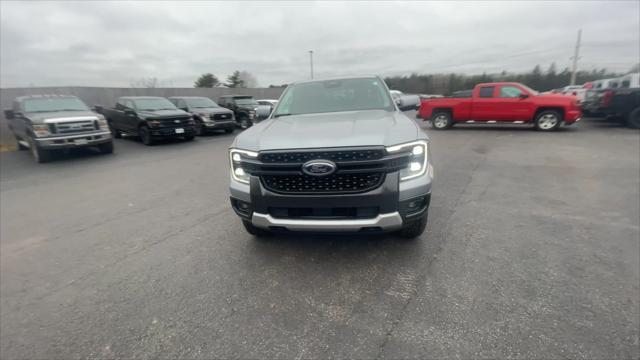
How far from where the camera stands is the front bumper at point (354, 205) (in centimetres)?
257

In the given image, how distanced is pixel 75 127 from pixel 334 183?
30.3 ft

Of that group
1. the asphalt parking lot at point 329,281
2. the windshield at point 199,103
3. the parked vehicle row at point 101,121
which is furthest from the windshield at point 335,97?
the windshield at point 199,103

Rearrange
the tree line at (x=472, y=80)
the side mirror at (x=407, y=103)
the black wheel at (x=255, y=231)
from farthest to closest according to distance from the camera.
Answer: the tree line at (x=472, y=80)
the side mirror at (x=407, y=103)
the black wheel at (x=255, y=231)

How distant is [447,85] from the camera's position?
48.2 meters

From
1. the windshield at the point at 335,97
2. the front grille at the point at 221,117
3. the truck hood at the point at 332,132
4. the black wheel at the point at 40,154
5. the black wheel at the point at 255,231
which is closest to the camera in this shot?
the truck hood at the point at 332,132

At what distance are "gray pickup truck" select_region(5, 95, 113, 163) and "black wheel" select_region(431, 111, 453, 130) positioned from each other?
1216 centimetres

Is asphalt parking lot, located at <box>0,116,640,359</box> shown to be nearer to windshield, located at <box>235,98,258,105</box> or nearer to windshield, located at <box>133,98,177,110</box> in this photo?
windshield, located at <box>133,98,177,110</box>

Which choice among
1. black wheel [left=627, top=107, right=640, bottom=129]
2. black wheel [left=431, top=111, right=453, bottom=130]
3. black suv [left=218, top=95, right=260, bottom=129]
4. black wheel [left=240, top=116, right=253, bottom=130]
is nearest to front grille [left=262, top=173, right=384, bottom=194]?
black wheel [left=431, top=111, right=453, bottom=130]

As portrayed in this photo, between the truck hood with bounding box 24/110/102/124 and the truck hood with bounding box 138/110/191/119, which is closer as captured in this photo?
the truck hood with bounding box 24/110/102/124

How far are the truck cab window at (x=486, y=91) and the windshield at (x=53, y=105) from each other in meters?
13.8

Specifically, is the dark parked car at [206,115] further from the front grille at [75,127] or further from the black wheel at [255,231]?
the black wheel at [255,231]

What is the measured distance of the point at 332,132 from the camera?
2.88 metres

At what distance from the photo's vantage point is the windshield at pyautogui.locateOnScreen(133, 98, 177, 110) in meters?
11.9

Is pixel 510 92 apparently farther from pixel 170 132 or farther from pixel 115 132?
pixel 115 132
